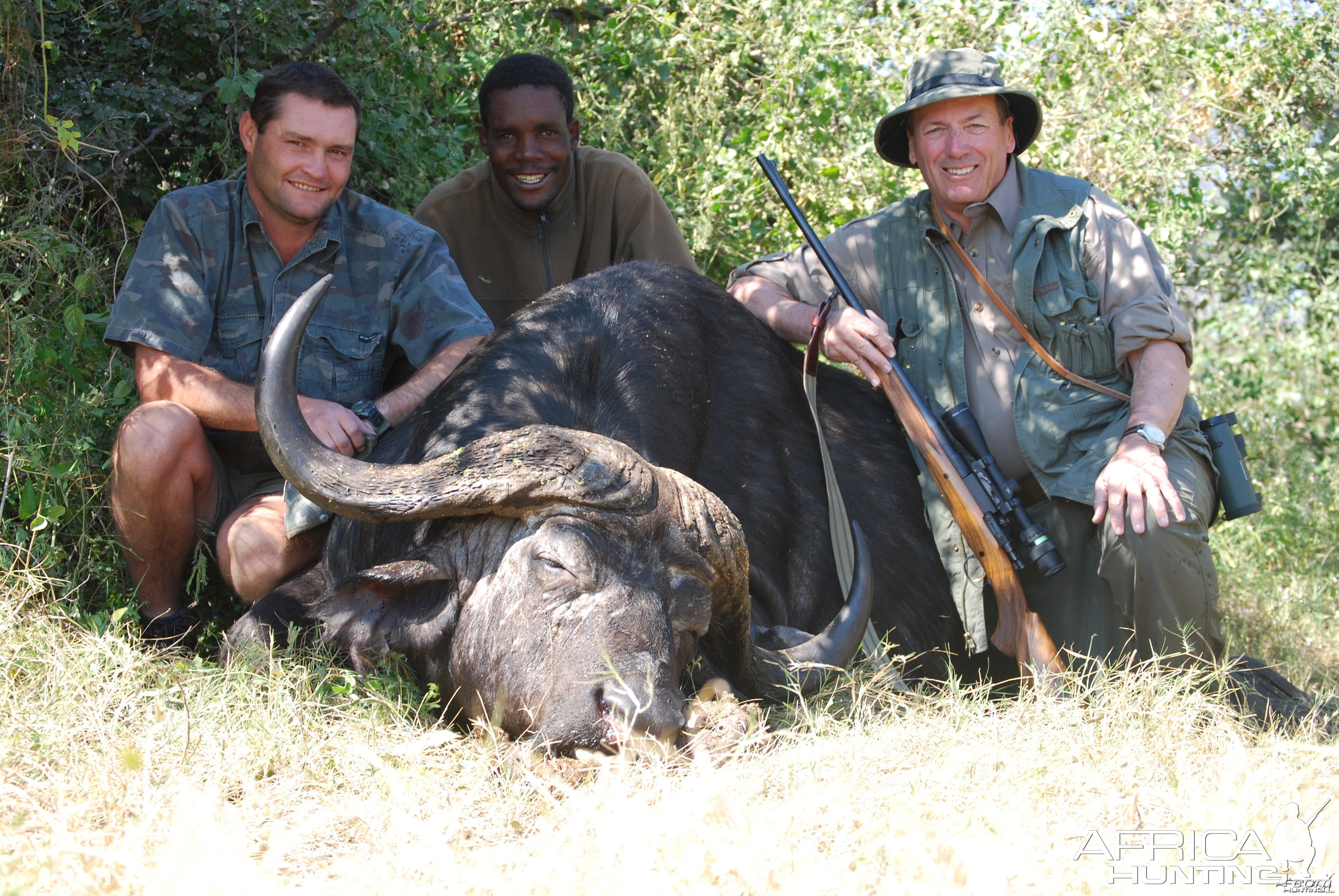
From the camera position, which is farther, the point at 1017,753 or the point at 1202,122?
the point at 1202,122

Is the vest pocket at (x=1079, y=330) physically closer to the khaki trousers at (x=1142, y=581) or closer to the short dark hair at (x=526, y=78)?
the khaki trousers at (x=1142, y=581)

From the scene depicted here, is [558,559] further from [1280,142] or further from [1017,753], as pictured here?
[1280,142]

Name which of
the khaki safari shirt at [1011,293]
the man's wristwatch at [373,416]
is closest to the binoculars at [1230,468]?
the khaki safari shirt at [1011,293]

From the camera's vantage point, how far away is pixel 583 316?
442cm

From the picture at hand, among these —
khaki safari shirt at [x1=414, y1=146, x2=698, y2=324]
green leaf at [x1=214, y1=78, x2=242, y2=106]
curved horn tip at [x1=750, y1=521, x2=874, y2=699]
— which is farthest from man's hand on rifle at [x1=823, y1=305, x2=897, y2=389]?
green leaf at [x1=214, y1=78, x2=242, y2=106]

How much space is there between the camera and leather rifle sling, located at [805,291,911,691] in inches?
160

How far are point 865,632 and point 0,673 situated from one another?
8.92ft

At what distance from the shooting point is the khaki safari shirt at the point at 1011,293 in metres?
4.63

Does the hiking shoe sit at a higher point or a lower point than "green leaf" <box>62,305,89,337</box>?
lower

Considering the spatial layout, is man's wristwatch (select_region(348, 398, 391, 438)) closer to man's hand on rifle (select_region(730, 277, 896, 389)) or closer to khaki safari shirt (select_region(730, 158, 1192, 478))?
man's hand on rifle (select_region(730, 277, 896, 389))

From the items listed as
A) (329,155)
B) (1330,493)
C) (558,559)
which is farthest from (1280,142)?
(558,559)

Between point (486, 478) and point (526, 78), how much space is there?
351 cm

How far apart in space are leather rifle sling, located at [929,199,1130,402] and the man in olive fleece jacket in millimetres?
1584

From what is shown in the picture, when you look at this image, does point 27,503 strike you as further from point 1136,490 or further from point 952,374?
point 1136,490
